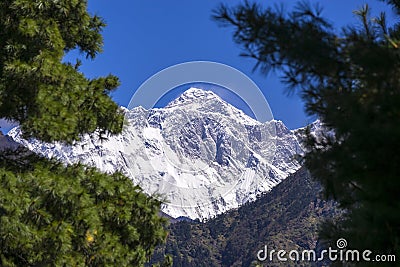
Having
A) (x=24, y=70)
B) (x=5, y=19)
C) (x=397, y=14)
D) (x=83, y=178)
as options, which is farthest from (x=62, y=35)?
(x=397, y=14)

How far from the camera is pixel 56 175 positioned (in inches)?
278

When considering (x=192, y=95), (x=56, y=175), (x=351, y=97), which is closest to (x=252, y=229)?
(x=192, y=95)

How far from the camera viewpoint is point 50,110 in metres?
7.04

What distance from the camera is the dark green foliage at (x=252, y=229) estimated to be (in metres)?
131

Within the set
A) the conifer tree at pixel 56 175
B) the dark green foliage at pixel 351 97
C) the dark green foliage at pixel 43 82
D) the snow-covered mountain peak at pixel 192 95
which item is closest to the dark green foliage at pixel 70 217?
the conifer tree at pixel 56 175

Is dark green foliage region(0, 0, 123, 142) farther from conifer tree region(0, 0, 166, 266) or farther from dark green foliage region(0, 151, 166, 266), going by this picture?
dark green foliage region(0, 151, 166, 266)

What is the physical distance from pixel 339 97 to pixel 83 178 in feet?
13.9

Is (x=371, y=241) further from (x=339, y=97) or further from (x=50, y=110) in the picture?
(x=50, y=110)

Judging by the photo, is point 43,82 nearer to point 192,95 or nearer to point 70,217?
point 70,217

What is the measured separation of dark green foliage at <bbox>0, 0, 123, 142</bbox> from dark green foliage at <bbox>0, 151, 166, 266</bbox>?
612mm

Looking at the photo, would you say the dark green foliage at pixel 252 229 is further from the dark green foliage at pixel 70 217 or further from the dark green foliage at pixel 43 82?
the dark green foliage at pixel 43 82

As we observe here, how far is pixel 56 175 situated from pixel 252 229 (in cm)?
14852

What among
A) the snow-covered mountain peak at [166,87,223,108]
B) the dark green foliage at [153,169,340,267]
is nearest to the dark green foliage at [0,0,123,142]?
the snow-covered mountain peak at [166,87,223,108]

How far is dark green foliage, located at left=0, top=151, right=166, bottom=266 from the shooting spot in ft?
21.1
